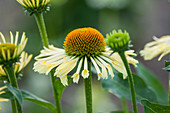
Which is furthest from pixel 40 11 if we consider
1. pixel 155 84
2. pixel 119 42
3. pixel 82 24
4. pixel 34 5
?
pixel 82 24

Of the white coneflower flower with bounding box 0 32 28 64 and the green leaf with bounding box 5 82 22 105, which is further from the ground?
the white coneflower flower with bounding box 0 32 28 64

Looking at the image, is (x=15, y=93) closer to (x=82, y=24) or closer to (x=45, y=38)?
(x=45, y=38)

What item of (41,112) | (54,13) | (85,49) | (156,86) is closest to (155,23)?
(54,13)

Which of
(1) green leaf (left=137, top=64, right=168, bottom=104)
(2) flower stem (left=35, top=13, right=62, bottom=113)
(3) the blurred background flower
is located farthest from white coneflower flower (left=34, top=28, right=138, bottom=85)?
(3) the blurred background flower

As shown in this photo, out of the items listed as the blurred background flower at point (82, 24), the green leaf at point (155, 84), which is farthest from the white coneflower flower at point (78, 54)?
the blurred background flower at point (82, 24)

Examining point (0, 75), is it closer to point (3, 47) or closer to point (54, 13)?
point (3, 47)

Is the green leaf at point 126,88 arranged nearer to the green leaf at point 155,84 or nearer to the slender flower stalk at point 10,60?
the green leaf at point 155,84

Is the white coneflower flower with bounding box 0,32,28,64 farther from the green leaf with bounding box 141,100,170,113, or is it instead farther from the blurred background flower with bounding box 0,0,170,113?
the blurred background flower with bounding box 0,0,170,113

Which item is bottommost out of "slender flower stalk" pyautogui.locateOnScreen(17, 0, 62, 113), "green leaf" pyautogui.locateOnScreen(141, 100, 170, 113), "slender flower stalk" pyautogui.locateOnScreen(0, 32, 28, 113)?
"green leaf" pyautogui.locateOnScreen(141, 100, 170, 113)
